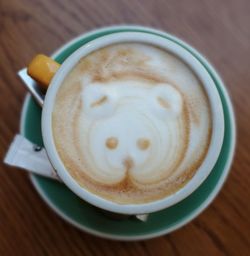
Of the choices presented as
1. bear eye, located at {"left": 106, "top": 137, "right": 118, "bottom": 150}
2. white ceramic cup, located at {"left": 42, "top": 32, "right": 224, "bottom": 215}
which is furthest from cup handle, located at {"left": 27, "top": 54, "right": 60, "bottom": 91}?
bear eye, located at {"left": 106, "top": 137, "right": 118, "bottom": 150}

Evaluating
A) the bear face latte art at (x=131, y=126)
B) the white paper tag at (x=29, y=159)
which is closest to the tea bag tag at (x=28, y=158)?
the white paper tag at (x=29, y=159)

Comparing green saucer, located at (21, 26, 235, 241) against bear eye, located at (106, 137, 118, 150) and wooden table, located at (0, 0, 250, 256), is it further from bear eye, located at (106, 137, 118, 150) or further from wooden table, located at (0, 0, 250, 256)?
bear eye, located at (106, 137, 118, 150)

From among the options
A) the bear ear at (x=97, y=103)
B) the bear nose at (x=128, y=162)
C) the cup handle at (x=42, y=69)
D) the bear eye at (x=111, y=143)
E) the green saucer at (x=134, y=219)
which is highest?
the cup handle at (x=42, y=69)

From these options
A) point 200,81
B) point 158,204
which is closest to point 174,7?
point 200,81

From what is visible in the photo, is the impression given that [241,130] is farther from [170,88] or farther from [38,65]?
[38,65]

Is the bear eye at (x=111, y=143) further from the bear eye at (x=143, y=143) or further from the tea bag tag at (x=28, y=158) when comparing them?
the tea bag tag at (x=28, y=158)

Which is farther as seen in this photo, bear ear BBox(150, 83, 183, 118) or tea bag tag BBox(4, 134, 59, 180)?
tea bag tag BBox(4, 134, 59, 180)

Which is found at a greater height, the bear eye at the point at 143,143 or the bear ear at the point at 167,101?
the bear ear at the point at 167,101
